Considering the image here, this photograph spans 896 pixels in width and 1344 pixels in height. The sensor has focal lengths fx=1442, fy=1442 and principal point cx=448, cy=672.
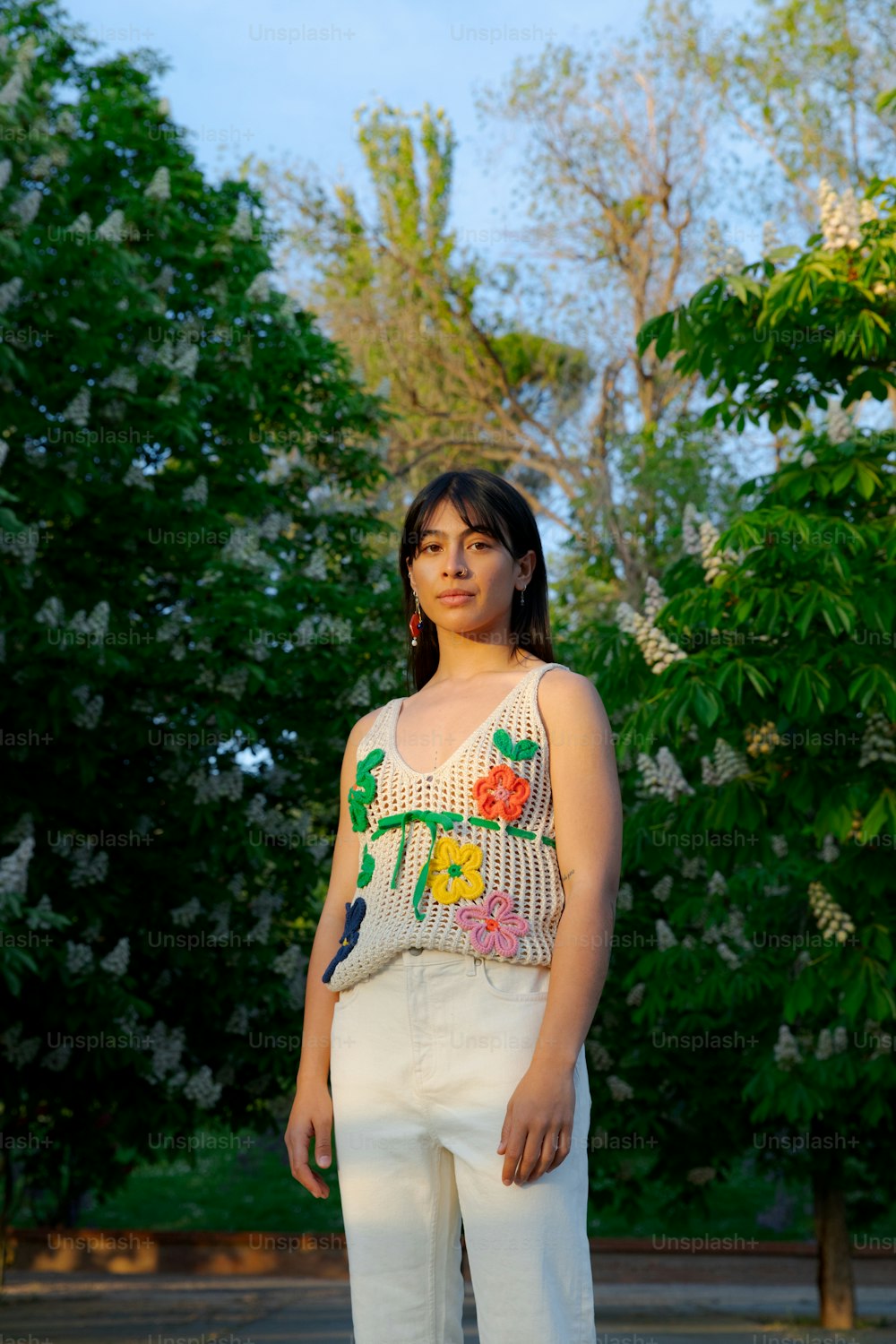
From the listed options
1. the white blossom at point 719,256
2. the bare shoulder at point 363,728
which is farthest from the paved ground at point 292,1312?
the bare shoulder at point 363,728

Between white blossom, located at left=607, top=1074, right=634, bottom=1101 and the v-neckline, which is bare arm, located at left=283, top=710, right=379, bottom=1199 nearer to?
the v-neckline

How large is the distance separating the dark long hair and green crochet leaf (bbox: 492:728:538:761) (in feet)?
1.01

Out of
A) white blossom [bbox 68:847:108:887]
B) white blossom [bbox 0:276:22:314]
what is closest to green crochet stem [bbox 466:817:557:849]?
white blossom [bbox 0:276:22:314]

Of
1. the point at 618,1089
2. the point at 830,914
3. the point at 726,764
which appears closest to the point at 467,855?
the point at 726,764

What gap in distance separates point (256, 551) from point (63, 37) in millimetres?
5778

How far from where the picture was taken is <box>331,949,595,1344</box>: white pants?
80.2 inches

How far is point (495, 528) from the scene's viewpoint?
247 cm

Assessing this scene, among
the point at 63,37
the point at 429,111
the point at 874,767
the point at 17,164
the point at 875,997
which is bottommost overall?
the point at 875,997

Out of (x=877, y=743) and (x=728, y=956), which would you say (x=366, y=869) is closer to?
(x=877, y=743)

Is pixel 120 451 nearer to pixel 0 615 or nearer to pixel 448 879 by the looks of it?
pixel 0 615

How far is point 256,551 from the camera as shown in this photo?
8.83 meters

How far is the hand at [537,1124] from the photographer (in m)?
2.01

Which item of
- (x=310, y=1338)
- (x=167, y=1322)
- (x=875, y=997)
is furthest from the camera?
(x=167, y=1322)

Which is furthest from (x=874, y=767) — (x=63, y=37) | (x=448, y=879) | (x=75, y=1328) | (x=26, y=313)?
(x=63, y=37)
